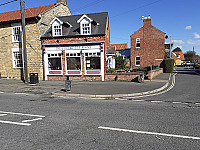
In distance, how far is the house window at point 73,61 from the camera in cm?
1717

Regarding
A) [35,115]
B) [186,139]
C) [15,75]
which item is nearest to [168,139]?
[186,139]

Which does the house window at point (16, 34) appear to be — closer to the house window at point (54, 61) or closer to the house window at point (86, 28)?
the house window at point (54, 61)

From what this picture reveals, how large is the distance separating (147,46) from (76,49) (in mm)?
17378

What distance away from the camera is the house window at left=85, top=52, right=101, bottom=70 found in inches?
654

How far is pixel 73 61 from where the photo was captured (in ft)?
57.4

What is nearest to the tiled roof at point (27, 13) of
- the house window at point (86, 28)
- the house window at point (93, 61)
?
the house window at point (86, 28)

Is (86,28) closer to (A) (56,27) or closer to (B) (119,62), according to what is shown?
(A) (56,27)

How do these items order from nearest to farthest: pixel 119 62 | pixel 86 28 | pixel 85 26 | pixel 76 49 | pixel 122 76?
pixel 122 76 < pixel 85 26 < pixel 76 49 < pixel 86 28 < pixel 119 62

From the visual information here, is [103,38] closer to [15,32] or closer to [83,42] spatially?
[83,42]

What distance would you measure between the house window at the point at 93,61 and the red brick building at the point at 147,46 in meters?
15.4

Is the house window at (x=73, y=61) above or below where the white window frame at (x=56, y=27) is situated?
below

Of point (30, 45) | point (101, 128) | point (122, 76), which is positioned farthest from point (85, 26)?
point (101, 128)

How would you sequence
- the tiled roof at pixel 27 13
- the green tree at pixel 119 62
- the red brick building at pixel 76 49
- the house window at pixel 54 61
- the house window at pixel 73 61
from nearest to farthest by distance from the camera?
the red brick building at pixel 76 49 < the house window at pixel 73 61 < the house window at pixel 54 61 < the tiled roof at pixel 27 13 < the green tree at pixel 119 62

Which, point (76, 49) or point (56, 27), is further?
point (56, 27)
